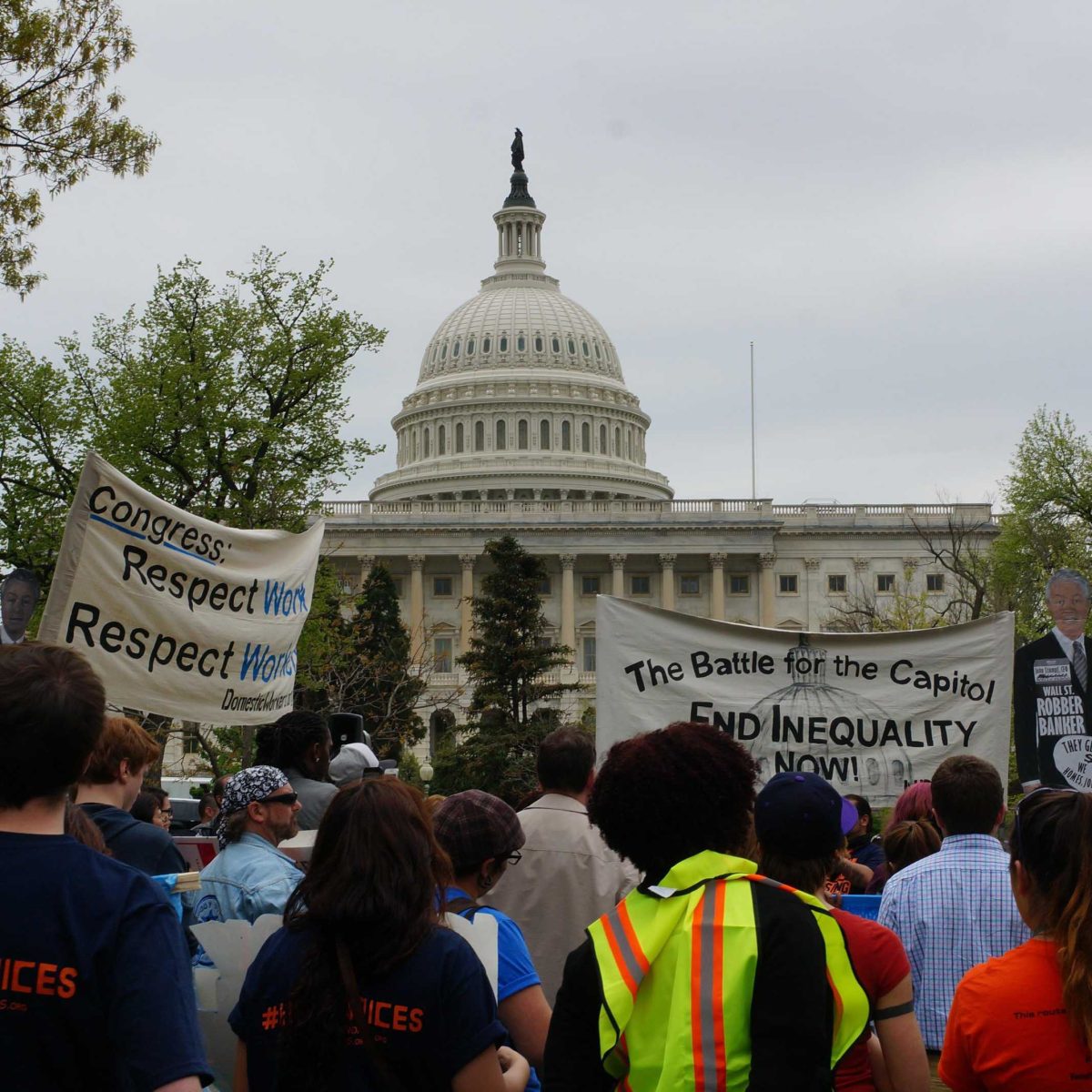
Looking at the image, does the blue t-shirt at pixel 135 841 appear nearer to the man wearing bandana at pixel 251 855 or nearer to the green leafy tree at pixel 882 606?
the man wearing bandana at pixel 251 855

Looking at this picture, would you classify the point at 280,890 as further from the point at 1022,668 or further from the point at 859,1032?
the point at 1022,668

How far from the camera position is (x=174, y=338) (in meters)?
31.3

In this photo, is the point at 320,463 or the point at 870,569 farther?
the point at 870,569

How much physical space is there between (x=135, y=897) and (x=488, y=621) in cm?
5604

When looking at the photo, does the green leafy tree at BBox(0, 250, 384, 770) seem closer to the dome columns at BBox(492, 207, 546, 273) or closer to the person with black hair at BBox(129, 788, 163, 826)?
the person with black hair at BBox(129, 788, 163, 826)

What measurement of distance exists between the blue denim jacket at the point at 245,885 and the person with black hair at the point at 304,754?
182cm

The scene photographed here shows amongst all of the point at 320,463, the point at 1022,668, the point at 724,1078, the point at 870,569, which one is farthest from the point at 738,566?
the point at 724,1078

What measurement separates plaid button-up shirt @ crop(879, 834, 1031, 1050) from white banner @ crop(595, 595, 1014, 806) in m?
3.14

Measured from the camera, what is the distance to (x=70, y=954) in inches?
132

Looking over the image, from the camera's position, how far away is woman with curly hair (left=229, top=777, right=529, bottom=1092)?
151 inches

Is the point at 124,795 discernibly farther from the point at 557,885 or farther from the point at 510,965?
the point at 557,885

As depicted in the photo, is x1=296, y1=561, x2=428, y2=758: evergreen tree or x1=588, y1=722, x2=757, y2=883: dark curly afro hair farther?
x1=296, y1=561, x2=428, y2=758: evergreen tree

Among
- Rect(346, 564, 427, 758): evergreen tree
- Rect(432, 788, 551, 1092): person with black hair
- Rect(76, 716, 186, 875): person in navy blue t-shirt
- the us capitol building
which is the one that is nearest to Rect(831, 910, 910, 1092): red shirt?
Rect(432, 788, 551, 1092): person with black hair

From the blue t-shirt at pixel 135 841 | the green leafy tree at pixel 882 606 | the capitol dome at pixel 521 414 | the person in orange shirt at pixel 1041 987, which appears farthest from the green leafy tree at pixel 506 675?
the capitol dome at pixel 521 414
